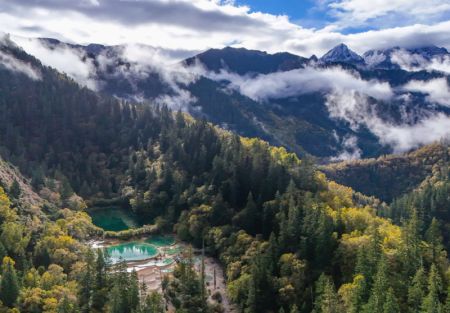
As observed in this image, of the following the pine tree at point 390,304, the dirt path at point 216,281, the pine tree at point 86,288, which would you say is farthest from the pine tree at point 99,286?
the pine tree at point 390,304

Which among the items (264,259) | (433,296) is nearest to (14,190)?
(264,259)

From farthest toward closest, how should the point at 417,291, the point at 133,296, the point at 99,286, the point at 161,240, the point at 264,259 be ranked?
the point at 161,240 < the point at 264,259 < the point at 99,286 < the point at 133,296 < the point at 417,291

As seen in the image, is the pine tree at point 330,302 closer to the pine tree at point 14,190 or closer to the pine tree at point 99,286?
the pine tree at point 99,286

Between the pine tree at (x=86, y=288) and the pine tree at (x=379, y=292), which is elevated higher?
the pine tree at (x=379, y=292)

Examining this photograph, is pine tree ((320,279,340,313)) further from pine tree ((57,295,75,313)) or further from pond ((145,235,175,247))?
pond ((145,235,175,247))

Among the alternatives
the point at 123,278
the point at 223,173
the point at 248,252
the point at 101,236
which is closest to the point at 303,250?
the point at 248,252

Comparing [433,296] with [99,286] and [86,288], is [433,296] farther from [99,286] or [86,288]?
[86,288]

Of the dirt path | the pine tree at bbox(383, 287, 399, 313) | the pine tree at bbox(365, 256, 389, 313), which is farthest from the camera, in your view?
the dirt path

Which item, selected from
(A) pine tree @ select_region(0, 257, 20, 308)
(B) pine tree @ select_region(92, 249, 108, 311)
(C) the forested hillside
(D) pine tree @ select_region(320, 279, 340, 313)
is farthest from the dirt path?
(A) pine tree @ select_region(0, 257, 20, 308)

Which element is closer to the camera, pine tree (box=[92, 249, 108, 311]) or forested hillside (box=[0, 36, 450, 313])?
forested hillside (box=[0, 36, 450, 313])
